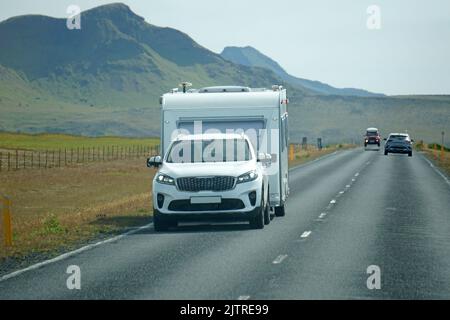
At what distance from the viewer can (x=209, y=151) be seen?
848 inches

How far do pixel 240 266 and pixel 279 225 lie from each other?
274 inches

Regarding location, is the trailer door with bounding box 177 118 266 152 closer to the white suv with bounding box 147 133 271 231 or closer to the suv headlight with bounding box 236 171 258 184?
the white suv with bounding box 147 133 271 231

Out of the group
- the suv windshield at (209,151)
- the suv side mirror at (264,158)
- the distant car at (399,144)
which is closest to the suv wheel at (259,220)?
the suv side mirror at (264,158)

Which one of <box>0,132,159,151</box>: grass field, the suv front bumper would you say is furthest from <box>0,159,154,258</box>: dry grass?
<box>0,132,159,151</box>: grass field

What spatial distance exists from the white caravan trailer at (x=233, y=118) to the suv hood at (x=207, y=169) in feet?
6.50

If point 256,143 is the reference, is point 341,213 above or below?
below

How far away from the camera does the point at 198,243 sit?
59.5 feet

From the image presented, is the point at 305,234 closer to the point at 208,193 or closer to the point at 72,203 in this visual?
the point at 208,193

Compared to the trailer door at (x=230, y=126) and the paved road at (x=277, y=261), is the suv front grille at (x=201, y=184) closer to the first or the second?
the paved road at (x=277, y=261)

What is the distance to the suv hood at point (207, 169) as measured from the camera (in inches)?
795

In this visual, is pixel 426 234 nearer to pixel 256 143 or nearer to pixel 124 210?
pixel 256 143

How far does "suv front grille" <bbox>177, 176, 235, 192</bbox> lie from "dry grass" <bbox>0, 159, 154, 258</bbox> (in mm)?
→ 1953
